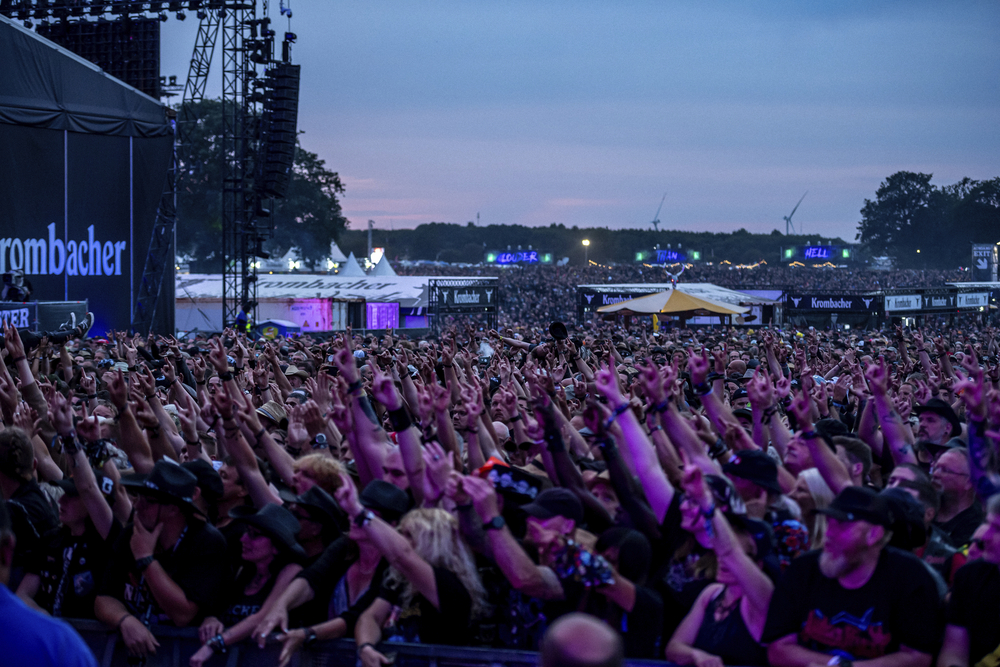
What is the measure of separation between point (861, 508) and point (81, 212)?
71.1ft

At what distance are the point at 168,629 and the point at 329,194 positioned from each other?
63.6m

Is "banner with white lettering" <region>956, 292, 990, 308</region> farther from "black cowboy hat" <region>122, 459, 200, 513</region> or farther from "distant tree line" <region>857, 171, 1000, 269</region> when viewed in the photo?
"distant tree line" <region>857, 171, 1000, 269</region>

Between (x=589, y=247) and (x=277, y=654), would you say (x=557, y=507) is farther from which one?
(x=589, y=247)

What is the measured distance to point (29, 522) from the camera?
371 cm

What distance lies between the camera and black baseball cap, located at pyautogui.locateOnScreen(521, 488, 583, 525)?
3.12 metres

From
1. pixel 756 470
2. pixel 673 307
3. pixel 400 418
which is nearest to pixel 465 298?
pixel 673 307

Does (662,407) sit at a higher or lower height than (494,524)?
higher

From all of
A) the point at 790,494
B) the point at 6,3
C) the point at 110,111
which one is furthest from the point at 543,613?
the point at 6,3

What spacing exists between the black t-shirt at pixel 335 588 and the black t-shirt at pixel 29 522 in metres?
1.18

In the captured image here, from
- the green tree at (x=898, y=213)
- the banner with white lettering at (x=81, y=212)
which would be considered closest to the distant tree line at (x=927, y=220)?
the green tree at (x=898, y=213)

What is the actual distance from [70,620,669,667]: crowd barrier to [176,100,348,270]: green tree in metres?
56.8

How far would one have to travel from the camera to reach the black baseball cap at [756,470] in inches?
134

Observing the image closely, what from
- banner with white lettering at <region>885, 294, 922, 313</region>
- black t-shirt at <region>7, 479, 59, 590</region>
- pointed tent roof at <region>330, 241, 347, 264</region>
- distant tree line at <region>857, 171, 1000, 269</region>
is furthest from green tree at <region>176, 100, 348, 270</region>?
distant tree line at <region>857, 171, 1000, 269</region>

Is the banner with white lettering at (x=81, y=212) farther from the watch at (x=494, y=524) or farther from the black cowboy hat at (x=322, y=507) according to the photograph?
the watch at (x=494, y=524)
